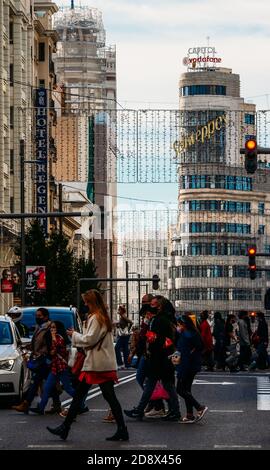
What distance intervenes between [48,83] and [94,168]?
60.5m

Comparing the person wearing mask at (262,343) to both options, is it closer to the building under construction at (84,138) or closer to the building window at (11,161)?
the building window at (11,161)

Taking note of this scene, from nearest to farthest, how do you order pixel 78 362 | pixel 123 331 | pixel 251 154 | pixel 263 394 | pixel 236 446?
pixel 236 446, pixel 78 362, pixel 263 394, pixel 251 154, pixel 123 331

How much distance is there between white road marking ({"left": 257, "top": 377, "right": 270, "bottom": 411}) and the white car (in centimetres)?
381

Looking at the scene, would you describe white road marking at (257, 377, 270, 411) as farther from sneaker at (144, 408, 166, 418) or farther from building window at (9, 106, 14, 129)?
building window at (9, 106, 14, 129)

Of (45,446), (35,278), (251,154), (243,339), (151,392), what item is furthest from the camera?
(35,278)

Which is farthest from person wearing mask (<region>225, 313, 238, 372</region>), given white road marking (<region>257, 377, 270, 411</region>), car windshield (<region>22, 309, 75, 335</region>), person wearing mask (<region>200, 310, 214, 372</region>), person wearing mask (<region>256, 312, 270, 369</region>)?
car windshield (<region>22, 309, 75, 335</region>)

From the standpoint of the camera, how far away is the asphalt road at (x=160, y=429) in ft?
61.7

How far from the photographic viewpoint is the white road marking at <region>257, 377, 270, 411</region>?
2677 cm

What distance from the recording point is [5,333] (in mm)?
27922

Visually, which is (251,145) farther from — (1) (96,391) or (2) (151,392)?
(2) (151,392)

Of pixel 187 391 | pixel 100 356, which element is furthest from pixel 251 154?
pixel 100 356

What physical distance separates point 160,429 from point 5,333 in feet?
22.5

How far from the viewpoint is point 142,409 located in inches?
923
